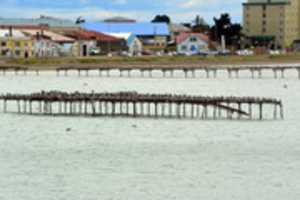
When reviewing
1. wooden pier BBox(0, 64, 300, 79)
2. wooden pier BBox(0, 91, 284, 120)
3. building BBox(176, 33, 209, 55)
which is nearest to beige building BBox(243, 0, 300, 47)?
building BBox(176, 33, 209, 55)

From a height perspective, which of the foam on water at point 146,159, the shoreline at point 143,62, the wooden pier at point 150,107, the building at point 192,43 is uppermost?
the building at point 192,43

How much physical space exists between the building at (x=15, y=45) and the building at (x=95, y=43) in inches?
542

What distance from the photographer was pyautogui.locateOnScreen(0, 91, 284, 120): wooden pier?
46531 mm

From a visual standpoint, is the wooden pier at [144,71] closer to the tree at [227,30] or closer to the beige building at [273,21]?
the tree at [227,30]

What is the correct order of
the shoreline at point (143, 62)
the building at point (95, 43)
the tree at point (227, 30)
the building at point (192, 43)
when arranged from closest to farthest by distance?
1. the shoreline at point (143, 62)
2. the building at point (95, 43)
3. the building at point (192, 43)
4. the tree at point (227, 30)

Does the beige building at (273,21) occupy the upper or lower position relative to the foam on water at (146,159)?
upper

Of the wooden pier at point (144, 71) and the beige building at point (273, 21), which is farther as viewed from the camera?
the beige building at point (273, 21)

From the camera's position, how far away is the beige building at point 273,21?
580ft

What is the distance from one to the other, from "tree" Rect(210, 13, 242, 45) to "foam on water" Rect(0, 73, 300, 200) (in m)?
126

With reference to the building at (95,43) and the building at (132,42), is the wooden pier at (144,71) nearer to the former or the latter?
the building at (95,43)

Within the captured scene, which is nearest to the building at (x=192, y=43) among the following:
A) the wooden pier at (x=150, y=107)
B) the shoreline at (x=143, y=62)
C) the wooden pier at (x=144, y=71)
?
the shoreline at (x=143, y=62)

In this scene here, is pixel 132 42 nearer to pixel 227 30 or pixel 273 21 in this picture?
pixel 227 30

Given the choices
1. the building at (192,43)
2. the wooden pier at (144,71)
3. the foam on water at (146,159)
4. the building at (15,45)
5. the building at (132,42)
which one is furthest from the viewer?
the building at (132,42)

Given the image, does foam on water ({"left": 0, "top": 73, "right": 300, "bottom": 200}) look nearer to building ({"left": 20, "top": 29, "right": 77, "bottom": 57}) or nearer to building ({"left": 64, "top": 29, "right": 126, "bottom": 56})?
building ({"left": 20, "top": 29, "right": 77, "bottom": 57})
